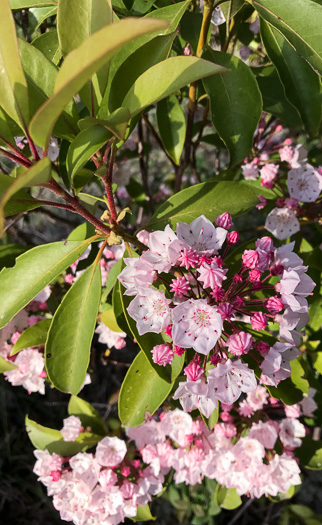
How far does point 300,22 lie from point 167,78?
0.39m

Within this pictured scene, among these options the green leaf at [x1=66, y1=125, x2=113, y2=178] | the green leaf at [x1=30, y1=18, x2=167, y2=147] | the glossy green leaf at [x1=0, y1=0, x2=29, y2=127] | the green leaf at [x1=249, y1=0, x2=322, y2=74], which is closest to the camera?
the green leaf at [x1=30, y1=18, x2=167, y2=147]

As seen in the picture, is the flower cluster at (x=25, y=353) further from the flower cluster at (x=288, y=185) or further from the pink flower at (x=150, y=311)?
the flower cluster at (x=288, y=185)

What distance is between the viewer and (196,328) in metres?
0.87

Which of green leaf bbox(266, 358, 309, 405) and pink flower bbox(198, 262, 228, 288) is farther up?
pink flower bbox(198, 262, 228, 288)

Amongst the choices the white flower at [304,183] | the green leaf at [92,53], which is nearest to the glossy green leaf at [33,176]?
the green leaf at [92,53]

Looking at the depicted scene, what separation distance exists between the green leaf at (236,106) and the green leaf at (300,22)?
14 centimetres

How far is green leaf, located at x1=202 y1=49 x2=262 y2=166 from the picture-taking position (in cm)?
100

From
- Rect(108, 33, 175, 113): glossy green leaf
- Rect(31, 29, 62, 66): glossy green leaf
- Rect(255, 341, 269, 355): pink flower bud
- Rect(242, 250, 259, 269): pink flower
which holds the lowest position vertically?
Rect(255, 341, 269, 355): pink flower bud

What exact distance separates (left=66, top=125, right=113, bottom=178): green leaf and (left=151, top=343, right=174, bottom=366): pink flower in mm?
412

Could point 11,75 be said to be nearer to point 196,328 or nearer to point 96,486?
point 196,328

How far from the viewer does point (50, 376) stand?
1.03 meters

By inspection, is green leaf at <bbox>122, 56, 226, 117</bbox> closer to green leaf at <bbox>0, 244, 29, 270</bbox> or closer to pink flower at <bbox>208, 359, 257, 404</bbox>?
pink flower at <bbox>208, 359, 257, 404</bbox>

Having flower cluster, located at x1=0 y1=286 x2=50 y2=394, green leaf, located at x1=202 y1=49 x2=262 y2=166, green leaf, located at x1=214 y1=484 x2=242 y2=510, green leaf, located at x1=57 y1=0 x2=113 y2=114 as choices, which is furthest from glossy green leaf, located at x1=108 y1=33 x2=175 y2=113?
green leaf, located at x1=214 y1=484 x2=242 y2=510

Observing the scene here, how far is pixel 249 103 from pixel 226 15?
258 millimetres
